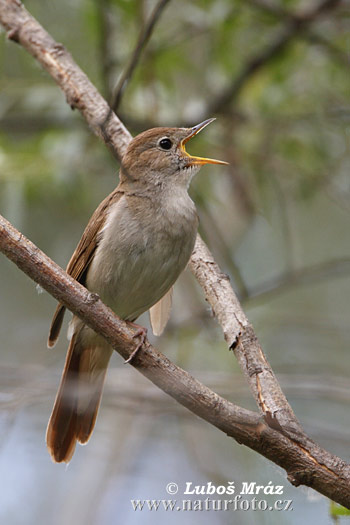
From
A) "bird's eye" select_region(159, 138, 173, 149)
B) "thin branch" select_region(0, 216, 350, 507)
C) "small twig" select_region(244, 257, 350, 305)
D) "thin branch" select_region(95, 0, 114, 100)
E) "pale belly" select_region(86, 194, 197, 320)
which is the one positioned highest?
"thin branch" select_region(95, 0, 114, 100)

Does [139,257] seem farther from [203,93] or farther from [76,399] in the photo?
[203,93]

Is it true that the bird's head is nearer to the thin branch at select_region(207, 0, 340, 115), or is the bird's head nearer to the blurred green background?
the blurred green background

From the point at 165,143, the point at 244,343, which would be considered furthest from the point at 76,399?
the point at 165,143

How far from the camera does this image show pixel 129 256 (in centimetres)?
374

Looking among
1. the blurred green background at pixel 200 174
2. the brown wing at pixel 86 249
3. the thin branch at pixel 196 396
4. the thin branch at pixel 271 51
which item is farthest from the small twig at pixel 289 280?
the thin branch at pixel 196 396

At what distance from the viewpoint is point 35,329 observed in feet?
26.1

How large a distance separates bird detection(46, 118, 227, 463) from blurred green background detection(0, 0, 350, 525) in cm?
24

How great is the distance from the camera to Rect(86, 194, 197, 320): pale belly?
3.74 m

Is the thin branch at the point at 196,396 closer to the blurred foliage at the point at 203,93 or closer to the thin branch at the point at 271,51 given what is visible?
the blurred foliage at the point at 203,93

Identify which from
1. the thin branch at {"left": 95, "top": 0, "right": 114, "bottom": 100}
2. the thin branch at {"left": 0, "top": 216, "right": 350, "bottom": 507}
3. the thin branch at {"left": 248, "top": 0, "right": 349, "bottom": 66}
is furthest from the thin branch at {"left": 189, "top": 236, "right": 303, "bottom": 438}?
the thin branch at {"left": 248, "top": 0, "right": 349, "bottom": 66}

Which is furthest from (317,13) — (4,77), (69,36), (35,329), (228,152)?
(35,329)

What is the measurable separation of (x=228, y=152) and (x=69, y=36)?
1.69 m

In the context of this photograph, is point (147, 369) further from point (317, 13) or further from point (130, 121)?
point (317, 13)

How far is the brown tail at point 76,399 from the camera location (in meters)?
4.02
